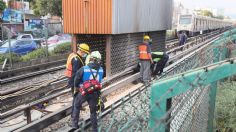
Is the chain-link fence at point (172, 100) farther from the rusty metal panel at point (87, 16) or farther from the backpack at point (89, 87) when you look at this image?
the rusty metal panel at point (87, 16)

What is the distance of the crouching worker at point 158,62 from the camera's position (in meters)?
11.3

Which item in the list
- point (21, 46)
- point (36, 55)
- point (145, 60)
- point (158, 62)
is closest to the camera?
point (145, 60)

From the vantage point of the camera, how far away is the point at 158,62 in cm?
1141

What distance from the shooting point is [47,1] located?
120ft

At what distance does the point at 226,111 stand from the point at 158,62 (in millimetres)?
5992

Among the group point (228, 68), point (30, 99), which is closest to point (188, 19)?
point (30, 99)

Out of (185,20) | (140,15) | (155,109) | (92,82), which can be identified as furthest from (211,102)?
(185,20)

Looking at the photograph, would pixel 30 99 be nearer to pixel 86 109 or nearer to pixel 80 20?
pixel 86 109

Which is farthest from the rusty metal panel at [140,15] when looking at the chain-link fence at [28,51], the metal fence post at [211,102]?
the metal fence post at [211,102]

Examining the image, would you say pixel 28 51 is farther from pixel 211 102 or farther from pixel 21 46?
pixel 211 102

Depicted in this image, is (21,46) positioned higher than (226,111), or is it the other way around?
(21,46)

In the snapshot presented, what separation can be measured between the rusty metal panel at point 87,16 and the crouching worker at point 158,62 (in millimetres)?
2544

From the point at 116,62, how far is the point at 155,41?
16.9ft

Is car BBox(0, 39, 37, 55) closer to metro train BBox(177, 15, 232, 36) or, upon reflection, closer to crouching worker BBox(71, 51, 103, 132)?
metro train BBox(177, 15, 232, 36)
